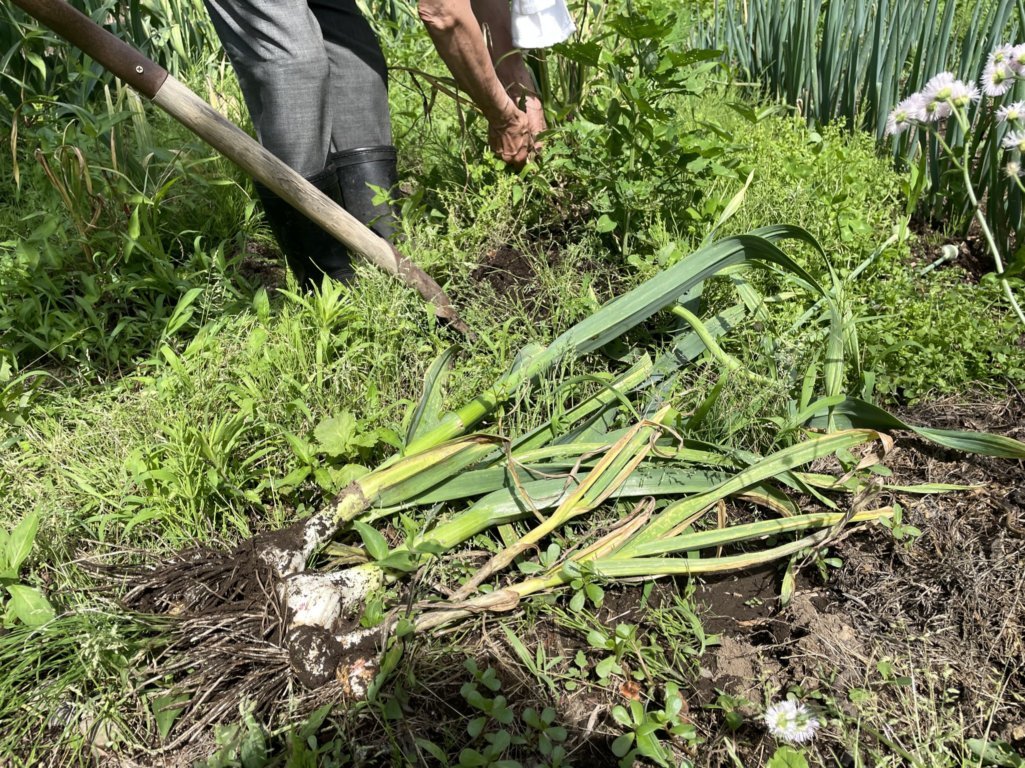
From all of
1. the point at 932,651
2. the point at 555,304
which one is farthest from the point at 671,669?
the point at 555,304

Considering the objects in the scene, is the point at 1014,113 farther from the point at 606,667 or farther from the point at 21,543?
the point at 21,543

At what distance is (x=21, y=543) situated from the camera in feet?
4.58

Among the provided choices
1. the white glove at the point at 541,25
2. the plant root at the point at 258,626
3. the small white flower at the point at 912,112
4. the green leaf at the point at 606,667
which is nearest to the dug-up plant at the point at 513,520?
the plant root at the point at 258,626

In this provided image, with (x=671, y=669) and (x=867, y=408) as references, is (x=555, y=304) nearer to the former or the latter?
(x=867, y=408)

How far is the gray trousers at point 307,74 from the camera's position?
1.99 metres

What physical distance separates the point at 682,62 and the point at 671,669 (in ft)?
4.89

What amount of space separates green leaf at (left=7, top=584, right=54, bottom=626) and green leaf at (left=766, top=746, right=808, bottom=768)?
1235 mm

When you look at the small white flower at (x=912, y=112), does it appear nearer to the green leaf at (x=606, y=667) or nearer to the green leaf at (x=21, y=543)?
the green leaf at (x=606, y=667)

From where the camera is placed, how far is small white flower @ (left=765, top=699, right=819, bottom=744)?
46.9 inches

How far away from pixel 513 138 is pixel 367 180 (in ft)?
1.60

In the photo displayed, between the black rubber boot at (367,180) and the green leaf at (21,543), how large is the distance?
126 centimetres

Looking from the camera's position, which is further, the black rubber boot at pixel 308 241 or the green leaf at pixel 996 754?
the black rubber boot at pixel 308 241

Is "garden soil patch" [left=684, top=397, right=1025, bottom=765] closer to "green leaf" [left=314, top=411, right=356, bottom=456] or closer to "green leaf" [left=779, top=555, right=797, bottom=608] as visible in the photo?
"green leaf" [left=779, top=555, right=797, bottom=608]

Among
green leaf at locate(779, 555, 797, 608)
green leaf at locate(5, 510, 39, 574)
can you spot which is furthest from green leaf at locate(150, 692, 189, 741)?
green leaf at locate(779, 555, 797, 608)
